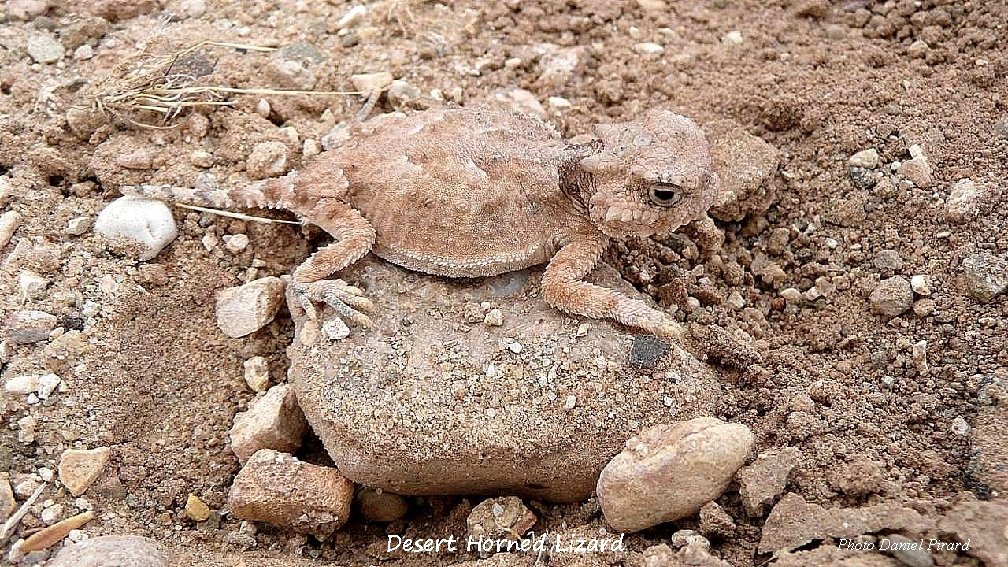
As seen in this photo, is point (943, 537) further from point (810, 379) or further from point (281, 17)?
point (281, 17)

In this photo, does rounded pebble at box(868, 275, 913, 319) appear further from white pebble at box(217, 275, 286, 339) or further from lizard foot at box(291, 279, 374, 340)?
white pebble at box(217, 275, 286, 339)

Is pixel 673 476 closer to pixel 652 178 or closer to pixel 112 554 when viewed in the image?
pixel 652 178

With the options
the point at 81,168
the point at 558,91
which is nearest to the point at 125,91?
the point at 81,168

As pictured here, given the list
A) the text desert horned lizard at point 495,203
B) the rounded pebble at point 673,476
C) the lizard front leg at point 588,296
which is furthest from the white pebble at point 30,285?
the rounded pebble at point 673,476

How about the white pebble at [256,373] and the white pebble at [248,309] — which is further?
the white pebble at [248,309]

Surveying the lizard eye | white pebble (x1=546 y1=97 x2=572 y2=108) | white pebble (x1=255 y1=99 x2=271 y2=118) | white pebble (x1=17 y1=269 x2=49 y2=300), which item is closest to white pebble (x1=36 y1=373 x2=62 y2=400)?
white pebble (x1=17 y1=269 x2=49 y2=300)

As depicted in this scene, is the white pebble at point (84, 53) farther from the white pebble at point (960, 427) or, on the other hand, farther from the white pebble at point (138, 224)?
the white pebble at point (960, 427)

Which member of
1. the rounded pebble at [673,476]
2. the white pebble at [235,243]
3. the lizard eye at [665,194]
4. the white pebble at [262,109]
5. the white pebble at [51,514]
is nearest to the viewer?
the rounded pebble at [673,476]
